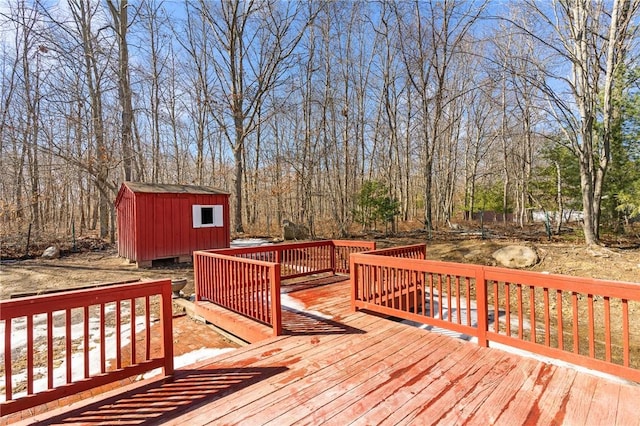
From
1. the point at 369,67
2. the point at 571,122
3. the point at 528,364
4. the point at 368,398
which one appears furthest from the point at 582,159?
the point at 369,67

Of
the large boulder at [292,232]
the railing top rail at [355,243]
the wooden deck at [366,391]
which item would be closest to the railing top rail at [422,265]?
the wooden deck at [366,391]

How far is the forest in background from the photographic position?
29.6ft

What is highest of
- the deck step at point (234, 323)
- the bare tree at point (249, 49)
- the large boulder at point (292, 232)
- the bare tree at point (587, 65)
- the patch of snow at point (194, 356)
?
the bare tree at point (249, 49)

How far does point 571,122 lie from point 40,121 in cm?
2147

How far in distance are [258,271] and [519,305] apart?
2.92 metres

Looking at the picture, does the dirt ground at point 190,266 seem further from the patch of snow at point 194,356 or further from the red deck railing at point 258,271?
the patch of snow at point 194,356

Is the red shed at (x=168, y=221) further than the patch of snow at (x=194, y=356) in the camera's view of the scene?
Yes

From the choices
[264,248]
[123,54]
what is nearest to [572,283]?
[264,248]

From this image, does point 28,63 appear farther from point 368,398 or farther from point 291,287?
point 368,398

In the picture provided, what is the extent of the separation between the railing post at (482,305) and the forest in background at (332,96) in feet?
24.1

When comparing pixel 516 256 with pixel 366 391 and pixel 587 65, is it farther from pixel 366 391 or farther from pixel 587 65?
pixel 366 391

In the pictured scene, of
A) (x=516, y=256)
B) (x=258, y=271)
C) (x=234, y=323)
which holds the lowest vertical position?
(x=234, y=323)

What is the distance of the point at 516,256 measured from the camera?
8328 millimetres

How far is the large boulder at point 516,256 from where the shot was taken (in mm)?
8086
